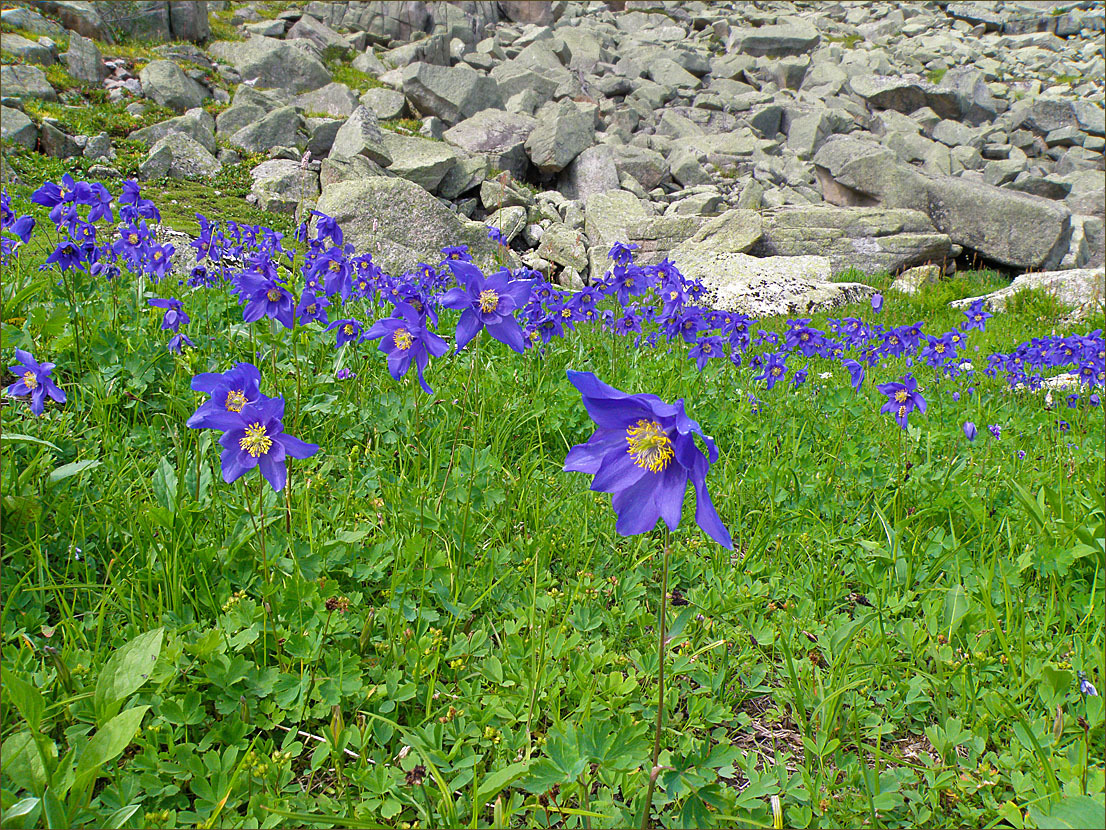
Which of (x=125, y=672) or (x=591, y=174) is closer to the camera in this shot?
(x=125, y=672)

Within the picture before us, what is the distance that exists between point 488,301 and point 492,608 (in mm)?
977

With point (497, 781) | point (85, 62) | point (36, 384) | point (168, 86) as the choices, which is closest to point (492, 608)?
point (497, 781)

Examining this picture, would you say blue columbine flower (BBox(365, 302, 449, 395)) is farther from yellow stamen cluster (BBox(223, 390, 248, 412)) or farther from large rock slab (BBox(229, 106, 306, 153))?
large rock slab (BBox(229, 106, 306, 153))

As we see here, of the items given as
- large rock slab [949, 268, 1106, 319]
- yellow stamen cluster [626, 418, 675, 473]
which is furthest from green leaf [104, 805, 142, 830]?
large rock slab [949, 268, 1106, 319]

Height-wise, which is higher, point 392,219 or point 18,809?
point 18,809

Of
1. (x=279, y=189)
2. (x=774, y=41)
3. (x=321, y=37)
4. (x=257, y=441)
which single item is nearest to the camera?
(x=257, y=441)

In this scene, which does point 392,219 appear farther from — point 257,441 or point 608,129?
point 608,129

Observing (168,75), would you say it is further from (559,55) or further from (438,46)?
(559,55)

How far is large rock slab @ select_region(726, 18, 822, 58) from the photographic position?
26922 mm

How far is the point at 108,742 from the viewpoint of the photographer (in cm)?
136

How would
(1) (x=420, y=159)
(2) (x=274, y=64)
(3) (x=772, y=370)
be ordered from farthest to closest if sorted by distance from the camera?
(2) (x=274, y=64)
(1) (x=420, y=159)
(3) (x=772, y=370)

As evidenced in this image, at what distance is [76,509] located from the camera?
2.12m

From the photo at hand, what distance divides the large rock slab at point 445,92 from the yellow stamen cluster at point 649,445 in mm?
18766

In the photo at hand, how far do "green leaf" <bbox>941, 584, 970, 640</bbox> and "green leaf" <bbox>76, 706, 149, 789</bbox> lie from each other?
2124 mm
